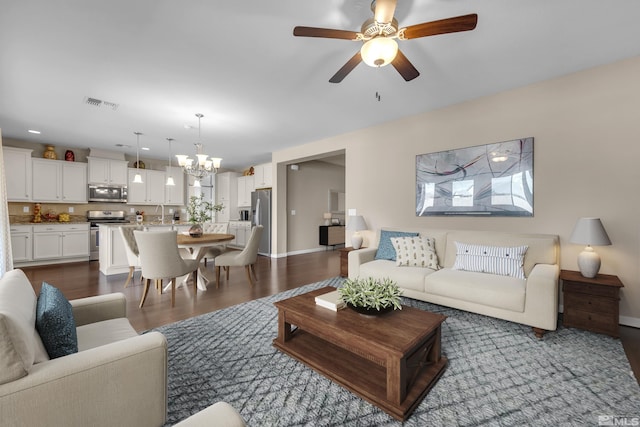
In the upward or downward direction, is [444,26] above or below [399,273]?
above

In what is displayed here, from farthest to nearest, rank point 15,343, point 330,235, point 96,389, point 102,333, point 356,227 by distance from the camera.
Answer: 1. point 330,235
2. point 356,227
3. point 102,333
4. point 96,389
5. point 15,343

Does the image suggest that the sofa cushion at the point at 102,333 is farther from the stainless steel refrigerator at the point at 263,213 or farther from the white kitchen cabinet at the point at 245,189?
the white kitchen cabinet at the point at 245,189

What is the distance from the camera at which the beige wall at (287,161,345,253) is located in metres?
6.97

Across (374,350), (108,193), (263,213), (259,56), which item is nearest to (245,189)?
(263,213)

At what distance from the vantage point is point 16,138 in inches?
208

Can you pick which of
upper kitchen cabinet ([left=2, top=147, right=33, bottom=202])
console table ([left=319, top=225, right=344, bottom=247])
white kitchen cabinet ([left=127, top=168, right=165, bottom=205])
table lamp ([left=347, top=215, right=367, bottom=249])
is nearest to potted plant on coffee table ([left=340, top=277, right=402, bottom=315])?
table lamp ([left=347, top=215, right=367, bottom=249])

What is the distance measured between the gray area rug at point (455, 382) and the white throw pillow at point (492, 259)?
569 millimetres

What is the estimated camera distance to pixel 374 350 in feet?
5.03

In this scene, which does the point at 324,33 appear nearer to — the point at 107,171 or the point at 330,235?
the point at 330,235

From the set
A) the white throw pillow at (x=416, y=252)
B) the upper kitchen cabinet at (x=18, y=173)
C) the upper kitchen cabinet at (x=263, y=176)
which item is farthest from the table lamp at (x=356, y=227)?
the upper kitchen cabinet at (x=18, y=173)

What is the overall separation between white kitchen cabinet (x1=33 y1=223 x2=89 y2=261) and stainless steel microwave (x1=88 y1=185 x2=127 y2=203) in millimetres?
672

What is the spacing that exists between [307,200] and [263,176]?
1360 mm

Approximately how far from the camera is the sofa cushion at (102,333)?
1.42m

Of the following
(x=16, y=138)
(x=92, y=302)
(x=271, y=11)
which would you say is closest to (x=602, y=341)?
(x=271, y=11)
